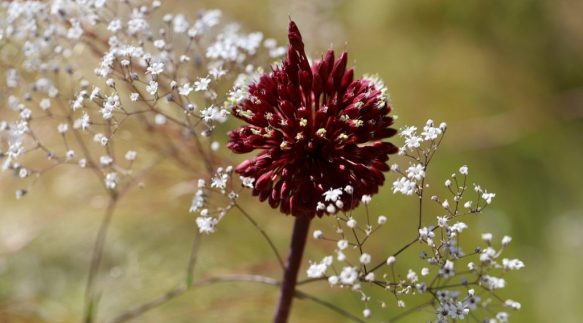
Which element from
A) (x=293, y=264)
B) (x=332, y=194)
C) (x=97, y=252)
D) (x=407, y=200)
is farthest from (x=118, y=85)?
(x=332, y=194)

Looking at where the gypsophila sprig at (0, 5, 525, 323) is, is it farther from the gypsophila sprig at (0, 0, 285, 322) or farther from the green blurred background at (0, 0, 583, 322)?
the green blurred background at (0, 0, 583, 322)

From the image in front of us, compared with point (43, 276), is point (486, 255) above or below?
below

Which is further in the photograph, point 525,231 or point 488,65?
point 488,65

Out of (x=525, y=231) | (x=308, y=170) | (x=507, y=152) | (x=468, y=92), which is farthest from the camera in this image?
(x=468, y=92)

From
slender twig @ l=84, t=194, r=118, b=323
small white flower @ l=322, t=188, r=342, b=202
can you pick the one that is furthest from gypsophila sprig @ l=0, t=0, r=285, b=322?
small white flower @ l=322, t=188, r=342, b=202

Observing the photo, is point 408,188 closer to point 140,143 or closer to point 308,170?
point 308,170

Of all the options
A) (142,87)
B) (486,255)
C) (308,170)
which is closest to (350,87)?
(308,170)

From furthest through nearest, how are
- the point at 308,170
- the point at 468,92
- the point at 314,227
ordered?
the point at 468,92 < the point at 314,227 < the point at 308,170
